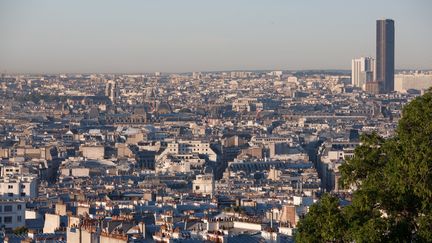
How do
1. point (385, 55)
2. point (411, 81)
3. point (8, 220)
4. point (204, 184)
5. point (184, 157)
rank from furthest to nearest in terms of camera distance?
point (411, 81) → point (385, 55) → point (184, 157) → point (204, 184) → point (8, 220)

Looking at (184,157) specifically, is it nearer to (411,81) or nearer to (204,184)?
(204,184)

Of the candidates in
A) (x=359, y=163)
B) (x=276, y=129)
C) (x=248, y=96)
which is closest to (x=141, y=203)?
(x=359, y=163)

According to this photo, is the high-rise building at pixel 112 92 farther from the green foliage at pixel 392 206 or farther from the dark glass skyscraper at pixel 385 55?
the green foliage at pixel 392 206

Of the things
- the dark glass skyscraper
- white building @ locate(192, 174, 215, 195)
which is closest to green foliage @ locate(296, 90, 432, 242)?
white building @ locate(192, 174, 215, 195)

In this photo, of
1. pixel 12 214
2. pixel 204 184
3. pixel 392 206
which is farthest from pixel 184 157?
pixel 392 206

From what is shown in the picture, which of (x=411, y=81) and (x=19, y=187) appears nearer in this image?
(x=19, y=187)

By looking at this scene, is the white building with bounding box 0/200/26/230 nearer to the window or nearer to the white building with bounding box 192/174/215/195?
the window

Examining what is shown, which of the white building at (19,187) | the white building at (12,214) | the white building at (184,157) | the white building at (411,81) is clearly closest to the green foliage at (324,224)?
the white building at (12,214)
